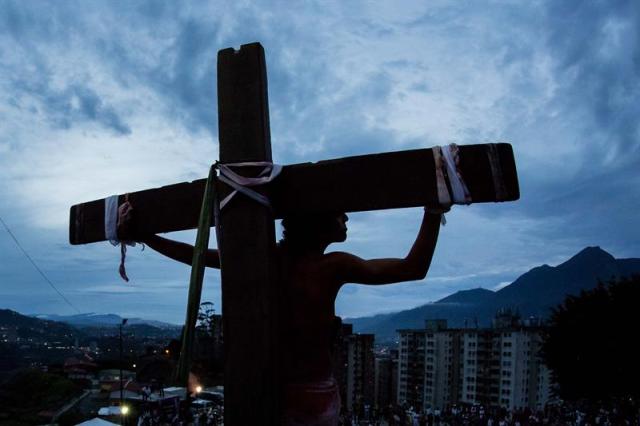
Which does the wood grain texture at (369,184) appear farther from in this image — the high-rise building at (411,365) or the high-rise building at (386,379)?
the high-rise building at (386,379)

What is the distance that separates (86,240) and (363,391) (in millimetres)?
→ 92558

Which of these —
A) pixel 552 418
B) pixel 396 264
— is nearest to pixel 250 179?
pixel 396 264

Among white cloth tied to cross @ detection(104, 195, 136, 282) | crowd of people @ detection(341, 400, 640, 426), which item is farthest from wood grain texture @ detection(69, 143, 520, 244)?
crowd of people @ detection(341, 400, 640, 426)

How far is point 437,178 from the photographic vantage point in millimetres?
2025

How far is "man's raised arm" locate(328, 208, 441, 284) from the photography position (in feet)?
7.19

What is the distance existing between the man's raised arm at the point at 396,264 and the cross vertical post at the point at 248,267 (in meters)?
0.32

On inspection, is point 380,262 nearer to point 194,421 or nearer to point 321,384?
point 321,384

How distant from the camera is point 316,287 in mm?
Answer: 2436

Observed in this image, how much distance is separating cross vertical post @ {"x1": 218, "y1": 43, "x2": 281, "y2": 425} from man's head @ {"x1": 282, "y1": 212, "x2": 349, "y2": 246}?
0.26 m

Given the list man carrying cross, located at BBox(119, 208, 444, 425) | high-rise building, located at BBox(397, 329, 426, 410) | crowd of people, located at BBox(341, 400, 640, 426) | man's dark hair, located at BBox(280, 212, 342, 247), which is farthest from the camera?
high-rise building, located at BBox(397, 329, 426, 410)

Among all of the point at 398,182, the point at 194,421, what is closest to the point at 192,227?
the point at 398,182

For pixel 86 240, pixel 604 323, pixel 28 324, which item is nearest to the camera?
pixel 86 240

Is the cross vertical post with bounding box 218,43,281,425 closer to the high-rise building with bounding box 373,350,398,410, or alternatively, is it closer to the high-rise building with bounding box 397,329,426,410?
the high-rise building with bounding box 397,329,426,410

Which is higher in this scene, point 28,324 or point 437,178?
point 437,178
